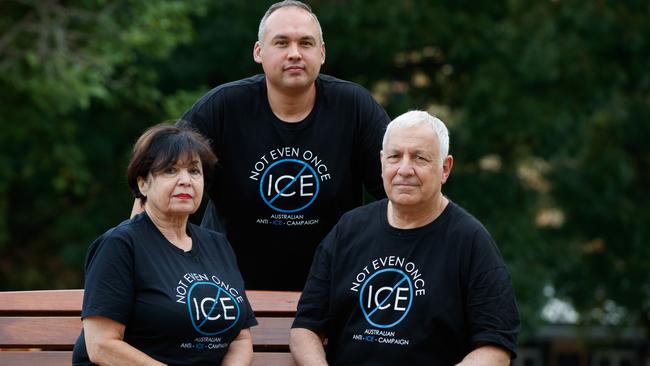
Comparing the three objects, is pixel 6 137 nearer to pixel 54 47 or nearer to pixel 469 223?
pixel 54 47

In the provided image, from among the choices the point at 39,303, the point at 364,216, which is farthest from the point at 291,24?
the point at 39,303

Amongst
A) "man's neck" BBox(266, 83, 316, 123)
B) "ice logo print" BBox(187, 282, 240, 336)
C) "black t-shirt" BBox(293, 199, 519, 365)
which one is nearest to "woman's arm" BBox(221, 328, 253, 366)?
"ice logo print" BBox(187, 282, 240, 336)

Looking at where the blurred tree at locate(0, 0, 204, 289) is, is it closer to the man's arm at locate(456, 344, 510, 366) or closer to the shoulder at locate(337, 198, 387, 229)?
the shoulder at locate(337, 198, 387, 229)

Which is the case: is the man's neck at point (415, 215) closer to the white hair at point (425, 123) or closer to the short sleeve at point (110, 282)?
the white hair at point (425, 123)


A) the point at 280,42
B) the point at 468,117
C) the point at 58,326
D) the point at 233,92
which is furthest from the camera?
the point at 468,117

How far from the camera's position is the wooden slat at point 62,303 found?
5.32 meters

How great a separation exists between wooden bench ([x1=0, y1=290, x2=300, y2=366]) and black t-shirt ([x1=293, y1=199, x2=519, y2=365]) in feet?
1.66

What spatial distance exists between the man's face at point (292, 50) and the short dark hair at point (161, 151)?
0.68 m

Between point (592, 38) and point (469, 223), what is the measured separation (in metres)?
→ 12.4

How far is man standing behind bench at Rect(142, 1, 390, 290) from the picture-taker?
17.8ft

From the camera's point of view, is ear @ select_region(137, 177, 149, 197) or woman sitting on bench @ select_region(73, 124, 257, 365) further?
ear @ select_region(137, 177, 149, 197)

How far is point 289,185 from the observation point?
5465mm

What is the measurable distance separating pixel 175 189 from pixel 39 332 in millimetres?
968

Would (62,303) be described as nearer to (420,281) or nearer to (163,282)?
(163,282)
